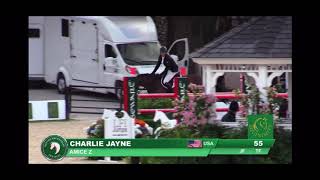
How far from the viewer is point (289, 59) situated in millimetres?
10156

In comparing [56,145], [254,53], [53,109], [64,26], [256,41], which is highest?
[64,26]

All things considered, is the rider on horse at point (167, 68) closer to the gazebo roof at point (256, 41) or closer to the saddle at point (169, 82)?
the saddle at point (169, 82)

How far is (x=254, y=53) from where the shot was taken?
10.4 m

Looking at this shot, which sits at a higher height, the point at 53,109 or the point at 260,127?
the point at 53,109

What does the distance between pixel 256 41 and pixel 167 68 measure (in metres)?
1.15

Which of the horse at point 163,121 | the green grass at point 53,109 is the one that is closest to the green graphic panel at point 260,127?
the horse at point 163,121

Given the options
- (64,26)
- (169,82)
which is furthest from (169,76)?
(64,26)

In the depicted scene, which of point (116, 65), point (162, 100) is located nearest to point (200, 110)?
point (162, 100)

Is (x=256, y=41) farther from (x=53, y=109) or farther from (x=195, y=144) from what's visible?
(x=53, y=109)

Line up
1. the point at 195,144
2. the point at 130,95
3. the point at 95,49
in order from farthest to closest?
the point at 95,49, the point at 130,95, the point at 195,144

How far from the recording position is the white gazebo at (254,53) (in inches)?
403

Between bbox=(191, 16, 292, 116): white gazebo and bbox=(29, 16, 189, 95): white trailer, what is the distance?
323 millimetres

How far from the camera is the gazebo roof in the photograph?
10.3m
